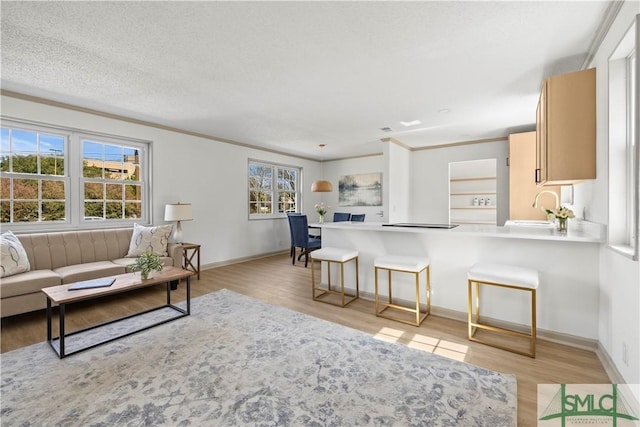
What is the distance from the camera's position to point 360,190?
7500mm

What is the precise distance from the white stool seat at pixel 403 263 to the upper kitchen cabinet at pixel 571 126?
1.35 meters

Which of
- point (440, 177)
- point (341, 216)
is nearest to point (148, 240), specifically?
point (341, 216)

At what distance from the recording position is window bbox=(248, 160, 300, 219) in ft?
20.9

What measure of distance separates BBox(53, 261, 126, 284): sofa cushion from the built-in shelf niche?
20.8 ft

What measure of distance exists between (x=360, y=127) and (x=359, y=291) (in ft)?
9.10

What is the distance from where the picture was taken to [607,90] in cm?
199

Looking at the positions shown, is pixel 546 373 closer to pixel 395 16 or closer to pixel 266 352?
pixel 266 352

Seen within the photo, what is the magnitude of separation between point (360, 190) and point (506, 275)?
17.7 ft

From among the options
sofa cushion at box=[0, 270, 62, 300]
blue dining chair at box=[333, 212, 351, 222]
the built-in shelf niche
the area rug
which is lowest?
the area rug

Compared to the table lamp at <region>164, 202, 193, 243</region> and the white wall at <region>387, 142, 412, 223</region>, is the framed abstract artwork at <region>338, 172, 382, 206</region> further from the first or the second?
the table lamp at <region>164, 202, 193, 243</region>

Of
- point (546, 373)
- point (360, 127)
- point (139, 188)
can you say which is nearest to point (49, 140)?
point (139, 188)

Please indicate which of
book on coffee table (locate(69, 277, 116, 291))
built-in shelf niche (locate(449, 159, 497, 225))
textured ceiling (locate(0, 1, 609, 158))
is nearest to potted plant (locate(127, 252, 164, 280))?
book on coffee table (locate(69, 277, 116, 291))

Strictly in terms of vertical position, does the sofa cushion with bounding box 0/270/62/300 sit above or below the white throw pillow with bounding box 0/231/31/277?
below

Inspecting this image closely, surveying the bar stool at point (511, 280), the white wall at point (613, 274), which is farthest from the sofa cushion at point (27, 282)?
the white wall at point (613, 274)
